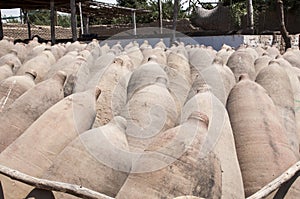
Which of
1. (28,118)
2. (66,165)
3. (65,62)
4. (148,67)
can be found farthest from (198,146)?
(65,62)

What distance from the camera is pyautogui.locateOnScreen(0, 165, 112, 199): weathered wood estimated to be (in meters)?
1.56

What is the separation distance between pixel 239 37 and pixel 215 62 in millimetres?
7180

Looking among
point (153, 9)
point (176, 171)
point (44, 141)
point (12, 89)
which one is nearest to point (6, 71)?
point (12, 89)

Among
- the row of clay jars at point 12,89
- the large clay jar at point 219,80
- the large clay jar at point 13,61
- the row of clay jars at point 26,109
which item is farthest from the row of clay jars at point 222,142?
the large clay jar at point 13,61

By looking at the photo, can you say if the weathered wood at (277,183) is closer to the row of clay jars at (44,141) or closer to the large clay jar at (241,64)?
the row of clay jars at (44,141)

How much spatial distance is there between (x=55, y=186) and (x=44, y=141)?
52cm

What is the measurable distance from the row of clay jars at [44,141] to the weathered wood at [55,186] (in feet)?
0.50

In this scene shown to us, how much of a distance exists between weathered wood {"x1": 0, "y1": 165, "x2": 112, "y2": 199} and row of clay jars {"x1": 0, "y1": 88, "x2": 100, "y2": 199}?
151mm

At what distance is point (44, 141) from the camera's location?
2.10 m

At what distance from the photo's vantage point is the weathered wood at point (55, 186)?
5.10ft

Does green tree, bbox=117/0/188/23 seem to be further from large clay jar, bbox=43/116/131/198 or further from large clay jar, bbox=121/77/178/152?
large clay jar, bbox=43/116/131/198

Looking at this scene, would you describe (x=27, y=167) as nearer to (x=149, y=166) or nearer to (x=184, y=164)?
(x=149, y=166)

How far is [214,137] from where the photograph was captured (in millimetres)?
2033

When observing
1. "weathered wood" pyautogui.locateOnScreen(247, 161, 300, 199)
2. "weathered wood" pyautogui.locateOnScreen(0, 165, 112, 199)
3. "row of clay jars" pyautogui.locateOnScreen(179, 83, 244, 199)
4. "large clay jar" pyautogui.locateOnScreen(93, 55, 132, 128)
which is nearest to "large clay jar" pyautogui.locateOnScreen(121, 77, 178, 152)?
"row of clay jars" pyautogui.locateOnScreen(179, 83, 244, 199)
